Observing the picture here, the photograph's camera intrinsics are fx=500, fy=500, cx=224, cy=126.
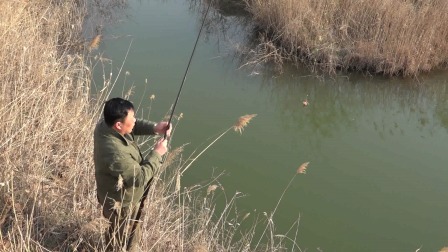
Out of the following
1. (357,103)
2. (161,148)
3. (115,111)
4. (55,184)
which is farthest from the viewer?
(357,103)

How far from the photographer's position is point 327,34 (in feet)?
20.7

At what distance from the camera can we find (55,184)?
114 inches

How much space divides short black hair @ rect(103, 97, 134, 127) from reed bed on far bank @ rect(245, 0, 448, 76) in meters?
4.41

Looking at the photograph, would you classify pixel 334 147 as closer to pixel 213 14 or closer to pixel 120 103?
pixel 120 103

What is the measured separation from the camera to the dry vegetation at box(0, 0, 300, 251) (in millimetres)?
2525

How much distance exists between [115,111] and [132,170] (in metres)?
0.26

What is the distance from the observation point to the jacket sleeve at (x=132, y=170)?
208 cm

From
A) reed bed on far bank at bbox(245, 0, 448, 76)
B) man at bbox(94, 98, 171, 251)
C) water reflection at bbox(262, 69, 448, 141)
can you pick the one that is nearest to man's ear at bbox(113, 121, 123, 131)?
man at bbox(94, 98, 171, 251)

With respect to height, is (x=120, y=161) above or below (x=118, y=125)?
below

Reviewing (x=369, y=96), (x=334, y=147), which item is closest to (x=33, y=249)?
(x=334, y=147)

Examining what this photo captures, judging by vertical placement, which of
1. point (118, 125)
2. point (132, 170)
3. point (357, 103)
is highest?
point (118, 125)

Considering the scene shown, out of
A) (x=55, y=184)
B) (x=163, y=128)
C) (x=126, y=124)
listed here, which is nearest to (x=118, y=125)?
(x=126, y=124)

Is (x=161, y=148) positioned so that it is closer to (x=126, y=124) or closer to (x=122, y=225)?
(x=126, y=124)

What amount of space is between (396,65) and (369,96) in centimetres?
52
